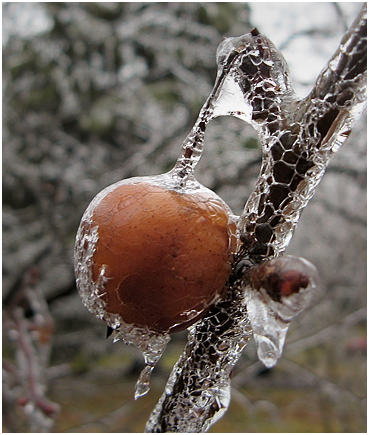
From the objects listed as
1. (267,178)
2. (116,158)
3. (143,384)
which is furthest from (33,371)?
(116,158)

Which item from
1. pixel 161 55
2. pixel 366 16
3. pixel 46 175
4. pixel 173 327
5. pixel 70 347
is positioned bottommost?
pixel 70 347

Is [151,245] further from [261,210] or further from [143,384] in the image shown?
[143,384]

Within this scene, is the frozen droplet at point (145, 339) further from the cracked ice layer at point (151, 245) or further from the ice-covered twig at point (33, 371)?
the ice-covered twig at point (33, 371)

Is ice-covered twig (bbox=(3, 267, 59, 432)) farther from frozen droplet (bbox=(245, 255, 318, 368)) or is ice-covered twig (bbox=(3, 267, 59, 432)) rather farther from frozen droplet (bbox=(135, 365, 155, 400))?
frozen droplet (bbox=(245, 255, 318, 368))

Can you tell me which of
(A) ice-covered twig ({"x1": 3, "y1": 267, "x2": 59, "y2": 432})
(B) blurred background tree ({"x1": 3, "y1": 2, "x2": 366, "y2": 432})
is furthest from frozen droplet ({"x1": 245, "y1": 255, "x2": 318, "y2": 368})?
(B) blurred background tree ({"x1": 3, "y1": 2, "x2": 366, "y2": 432})

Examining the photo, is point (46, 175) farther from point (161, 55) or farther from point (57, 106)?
point (161, 55)

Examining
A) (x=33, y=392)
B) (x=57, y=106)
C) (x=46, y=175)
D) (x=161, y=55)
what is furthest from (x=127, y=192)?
(x=57, y=106)
